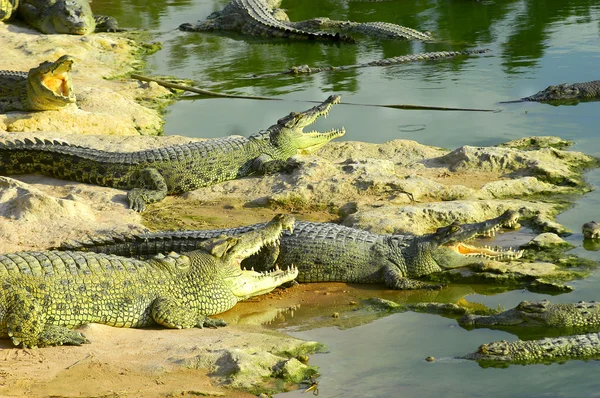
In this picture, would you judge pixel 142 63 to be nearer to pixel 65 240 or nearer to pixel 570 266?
A: pixel 65 240

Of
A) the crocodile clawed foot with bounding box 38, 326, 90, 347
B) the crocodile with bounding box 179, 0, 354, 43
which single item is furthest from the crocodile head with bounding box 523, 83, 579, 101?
the crocodile clawed foot with bounding box 38, 326, 90, 347

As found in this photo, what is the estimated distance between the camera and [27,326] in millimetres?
5602

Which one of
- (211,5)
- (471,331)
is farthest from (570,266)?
(211,5)

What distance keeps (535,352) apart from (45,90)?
25.2ft

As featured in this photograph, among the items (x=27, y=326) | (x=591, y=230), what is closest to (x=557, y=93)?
(x=591, y=230)

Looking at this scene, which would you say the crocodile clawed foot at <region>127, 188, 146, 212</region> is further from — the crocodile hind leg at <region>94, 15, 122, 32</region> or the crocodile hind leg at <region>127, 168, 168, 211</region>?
the crocodile hind leg at <region>94, 15, 122, 32</region>

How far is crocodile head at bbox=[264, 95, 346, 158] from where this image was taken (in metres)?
10.6

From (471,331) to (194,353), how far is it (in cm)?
193

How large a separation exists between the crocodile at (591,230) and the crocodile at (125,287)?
A: 2587 millimetres

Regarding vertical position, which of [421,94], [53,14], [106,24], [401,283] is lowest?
[401,283]

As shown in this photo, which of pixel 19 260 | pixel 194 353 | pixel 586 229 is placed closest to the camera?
pixel 194 353

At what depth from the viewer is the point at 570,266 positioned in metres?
7.16

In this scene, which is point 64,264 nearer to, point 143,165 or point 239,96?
point 143,165

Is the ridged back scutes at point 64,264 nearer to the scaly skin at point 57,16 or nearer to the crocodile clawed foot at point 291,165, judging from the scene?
the crocodile clawed foot at point 291,165
